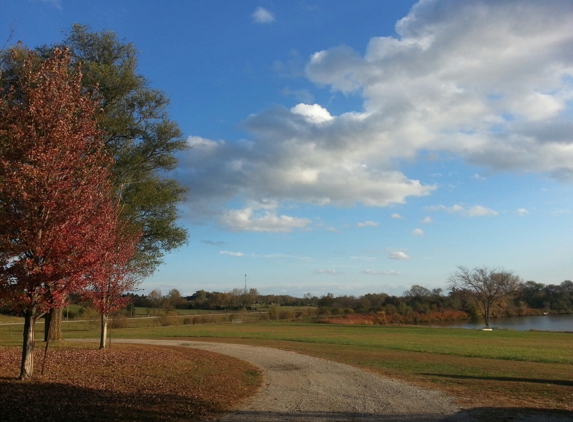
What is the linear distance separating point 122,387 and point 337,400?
5.10 metres

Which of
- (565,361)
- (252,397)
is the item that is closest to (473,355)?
(565,361)

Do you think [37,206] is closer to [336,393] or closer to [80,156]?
[80,156]

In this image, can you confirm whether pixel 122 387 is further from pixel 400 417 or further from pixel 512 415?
pixel 512 415

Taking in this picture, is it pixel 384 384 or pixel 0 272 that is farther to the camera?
pixel 384 384

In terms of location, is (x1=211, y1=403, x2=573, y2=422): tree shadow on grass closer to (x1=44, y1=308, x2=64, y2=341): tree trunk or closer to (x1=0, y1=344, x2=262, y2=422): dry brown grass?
(x1=0, y1=344, x2=262, y2=422): dry brown grass

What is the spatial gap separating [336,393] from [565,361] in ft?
49.8

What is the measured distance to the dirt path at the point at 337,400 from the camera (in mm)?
8547

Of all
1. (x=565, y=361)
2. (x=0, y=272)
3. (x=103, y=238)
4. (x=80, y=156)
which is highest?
(x=80, y=156)

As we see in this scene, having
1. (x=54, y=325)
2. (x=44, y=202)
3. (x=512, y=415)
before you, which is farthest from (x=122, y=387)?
(x=54, y=325)

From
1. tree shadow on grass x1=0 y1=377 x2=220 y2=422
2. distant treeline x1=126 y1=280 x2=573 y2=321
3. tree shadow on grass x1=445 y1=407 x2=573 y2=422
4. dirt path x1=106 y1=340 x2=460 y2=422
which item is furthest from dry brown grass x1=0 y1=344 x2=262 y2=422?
distant treeline x1=126 y1=280 x2=573 y2=321

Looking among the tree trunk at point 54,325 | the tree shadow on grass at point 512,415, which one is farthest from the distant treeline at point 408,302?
the tree shadow on grass at point 512,415

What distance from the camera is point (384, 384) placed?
41.0 feet

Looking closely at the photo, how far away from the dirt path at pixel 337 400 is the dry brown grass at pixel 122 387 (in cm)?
68

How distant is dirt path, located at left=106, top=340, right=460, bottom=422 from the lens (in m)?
8.55
